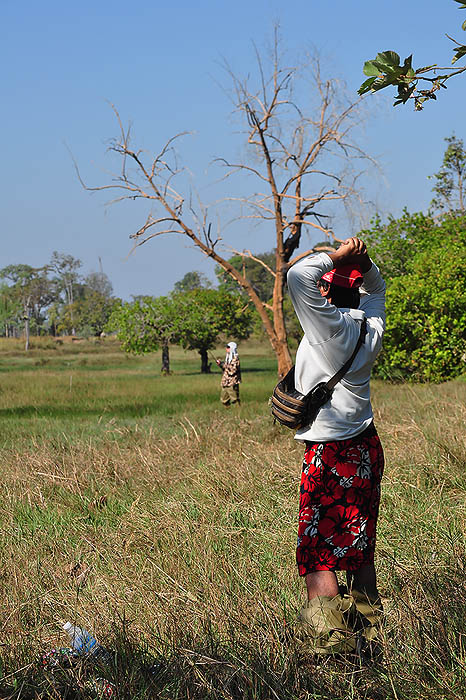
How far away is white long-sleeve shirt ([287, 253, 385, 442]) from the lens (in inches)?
113

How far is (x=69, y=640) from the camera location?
→ 10.1 ft

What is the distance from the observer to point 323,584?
2.92 m

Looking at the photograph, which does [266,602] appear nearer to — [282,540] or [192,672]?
[192,672]

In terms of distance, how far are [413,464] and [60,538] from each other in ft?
9.37

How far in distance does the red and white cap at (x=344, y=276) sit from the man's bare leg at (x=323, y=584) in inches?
48.6

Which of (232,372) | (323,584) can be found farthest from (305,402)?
(232,372)

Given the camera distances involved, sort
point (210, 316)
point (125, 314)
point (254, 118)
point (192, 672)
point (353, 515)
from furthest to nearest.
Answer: point (210, 316) < point (125, 314) < point (254, 118) < point (353, 515) < point (192, 672)

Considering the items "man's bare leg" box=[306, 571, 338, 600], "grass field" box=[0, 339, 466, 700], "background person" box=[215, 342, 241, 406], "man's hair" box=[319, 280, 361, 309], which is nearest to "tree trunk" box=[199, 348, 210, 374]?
"background person" box=[215, 342, 241, 406]

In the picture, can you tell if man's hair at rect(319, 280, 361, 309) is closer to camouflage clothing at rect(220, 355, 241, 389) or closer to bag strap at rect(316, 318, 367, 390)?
bag strap at rect(316, 318, 367, 390)

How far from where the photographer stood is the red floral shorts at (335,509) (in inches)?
116

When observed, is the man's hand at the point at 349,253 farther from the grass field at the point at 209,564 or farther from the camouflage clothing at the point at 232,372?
the camouflage clothing at the point at 232,372

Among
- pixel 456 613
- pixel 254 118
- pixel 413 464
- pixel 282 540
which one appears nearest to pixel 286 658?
pixel 456 613

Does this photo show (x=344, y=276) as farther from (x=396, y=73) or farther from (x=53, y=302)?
(x=53, y=302)

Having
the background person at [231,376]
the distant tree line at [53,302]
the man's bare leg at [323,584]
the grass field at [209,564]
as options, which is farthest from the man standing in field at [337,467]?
the distant tree line at [53,302]
